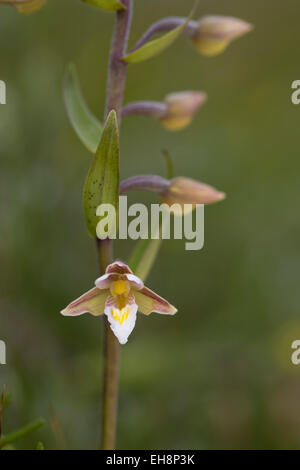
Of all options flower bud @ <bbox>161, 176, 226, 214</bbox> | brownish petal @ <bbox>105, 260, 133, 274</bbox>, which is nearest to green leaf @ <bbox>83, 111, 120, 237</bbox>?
brownish petal @ <bbox>105, 260, 133, 274</bbox>

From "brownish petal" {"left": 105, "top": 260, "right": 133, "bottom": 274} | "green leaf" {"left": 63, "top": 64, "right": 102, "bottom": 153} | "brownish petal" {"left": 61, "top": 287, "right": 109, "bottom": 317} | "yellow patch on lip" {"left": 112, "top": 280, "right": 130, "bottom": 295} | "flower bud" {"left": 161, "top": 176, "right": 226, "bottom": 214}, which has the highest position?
"green leaf" {"left": 63, "top": 64, "right": 102, "bottom": 153}

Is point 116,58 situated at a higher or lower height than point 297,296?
higher

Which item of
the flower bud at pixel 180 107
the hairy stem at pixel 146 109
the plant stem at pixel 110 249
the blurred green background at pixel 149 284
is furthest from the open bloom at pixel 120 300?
the flower bud at pixel 180 107

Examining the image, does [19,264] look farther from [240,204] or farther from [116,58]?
[240,204]

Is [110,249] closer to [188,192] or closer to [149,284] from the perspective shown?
[188,192]

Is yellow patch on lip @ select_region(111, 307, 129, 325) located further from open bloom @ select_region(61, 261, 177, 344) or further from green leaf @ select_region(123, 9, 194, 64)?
green leaf @ select_region(123, 9, 194, 64)

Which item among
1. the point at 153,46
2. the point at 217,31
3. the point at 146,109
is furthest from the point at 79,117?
the point at 217,31

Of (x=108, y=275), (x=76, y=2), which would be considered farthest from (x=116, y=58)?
(x=76, y=2)
